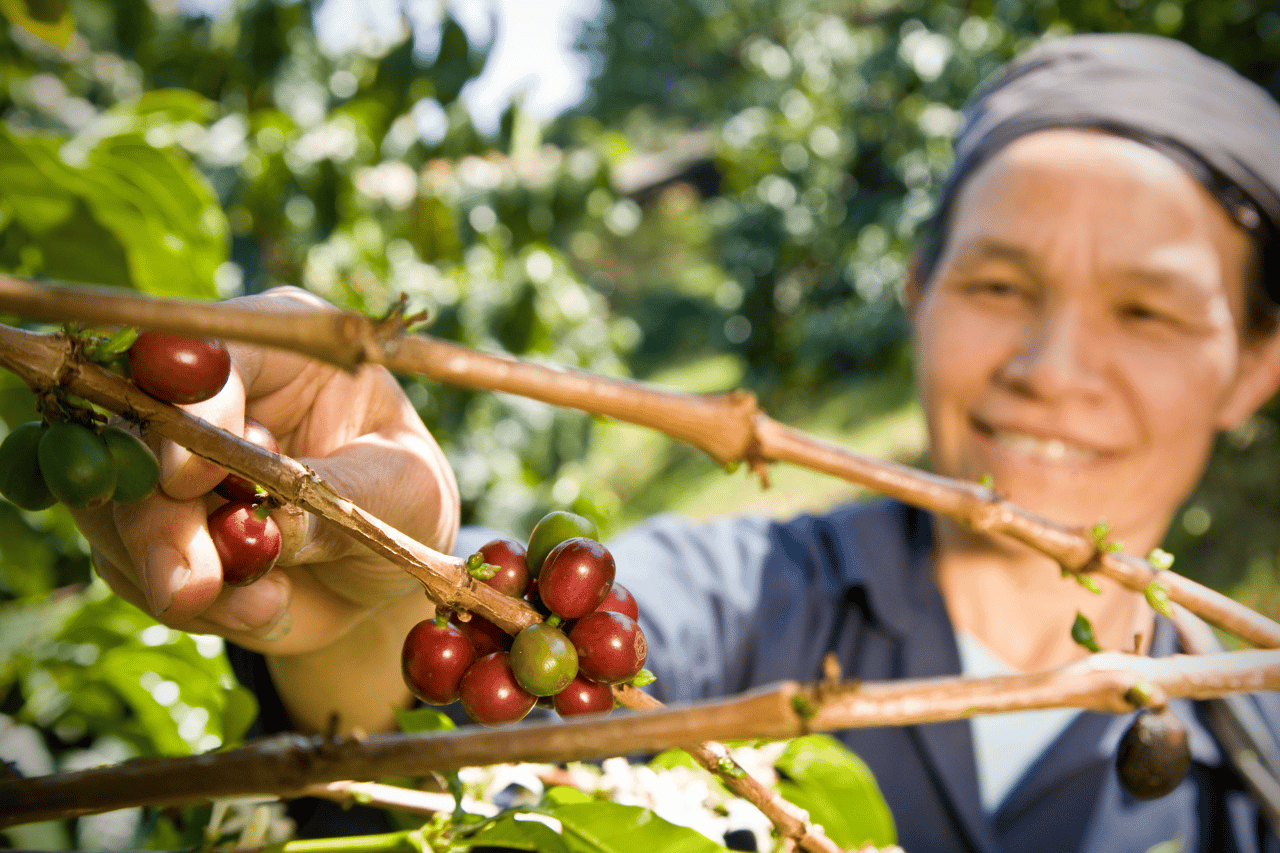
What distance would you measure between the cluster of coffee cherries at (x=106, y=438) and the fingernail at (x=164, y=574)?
4 centimetres

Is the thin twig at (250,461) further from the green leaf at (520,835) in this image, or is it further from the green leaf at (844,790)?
the green leaf at (844,790)

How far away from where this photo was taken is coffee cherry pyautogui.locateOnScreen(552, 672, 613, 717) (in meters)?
0.43

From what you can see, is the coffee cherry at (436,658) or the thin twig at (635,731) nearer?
the thin twig at (635,731)

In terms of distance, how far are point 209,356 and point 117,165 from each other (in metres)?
0.76

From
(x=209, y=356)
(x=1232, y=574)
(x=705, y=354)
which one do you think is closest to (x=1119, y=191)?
(x=209, y=356)

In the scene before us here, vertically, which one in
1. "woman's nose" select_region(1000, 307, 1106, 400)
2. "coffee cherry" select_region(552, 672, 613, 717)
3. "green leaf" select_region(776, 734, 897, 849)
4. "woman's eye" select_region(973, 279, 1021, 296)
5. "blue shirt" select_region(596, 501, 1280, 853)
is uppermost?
"woman's eye" select_region(973, 279, 1021, 296)

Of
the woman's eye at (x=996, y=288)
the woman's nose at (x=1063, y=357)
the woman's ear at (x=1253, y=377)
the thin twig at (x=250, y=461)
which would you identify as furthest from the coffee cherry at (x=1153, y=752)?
the woman's ear at (x=1253, y=377)

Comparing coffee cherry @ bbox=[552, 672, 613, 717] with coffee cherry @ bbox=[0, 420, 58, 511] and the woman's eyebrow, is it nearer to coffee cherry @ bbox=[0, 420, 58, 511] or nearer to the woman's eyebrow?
coffee cherry @ bbox=[0, 420, 58, 511]

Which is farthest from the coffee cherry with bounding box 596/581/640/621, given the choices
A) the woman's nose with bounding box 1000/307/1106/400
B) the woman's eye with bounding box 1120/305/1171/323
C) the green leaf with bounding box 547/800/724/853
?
the woman's eye with bounding box 1120/305/1171/323

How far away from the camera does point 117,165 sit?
3.21ft

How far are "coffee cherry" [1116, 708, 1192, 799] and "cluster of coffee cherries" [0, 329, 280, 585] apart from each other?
49 centimetres

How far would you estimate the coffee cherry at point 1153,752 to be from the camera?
458mm

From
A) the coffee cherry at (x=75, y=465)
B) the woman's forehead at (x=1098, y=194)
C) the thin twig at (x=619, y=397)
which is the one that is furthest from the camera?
the woman's forehead at (x=1098, y=194)

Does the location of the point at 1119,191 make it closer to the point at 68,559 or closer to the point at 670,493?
the point at 68,559
